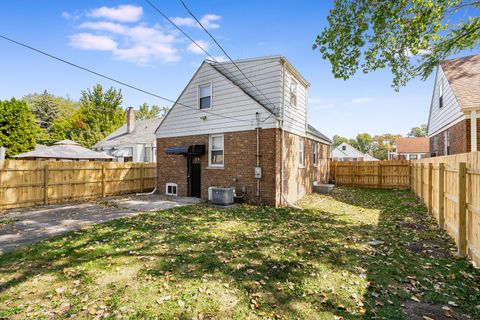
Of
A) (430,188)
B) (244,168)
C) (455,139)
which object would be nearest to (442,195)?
(430,188)

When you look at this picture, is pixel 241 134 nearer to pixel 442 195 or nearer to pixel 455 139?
pixel 442 195

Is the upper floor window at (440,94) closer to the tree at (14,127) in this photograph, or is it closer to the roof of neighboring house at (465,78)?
the roof of neighboring house at (465,78)

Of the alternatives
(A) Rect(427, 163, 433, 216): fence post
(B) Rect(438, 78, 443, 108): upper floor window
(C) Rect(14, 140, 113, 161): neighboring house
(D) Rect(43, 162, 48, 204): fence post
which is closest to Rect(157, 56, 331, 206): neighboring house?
(D) Rect(43, 162, 48, 204): fence post

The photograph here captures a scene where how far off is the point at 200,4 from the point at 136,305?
23.2ft

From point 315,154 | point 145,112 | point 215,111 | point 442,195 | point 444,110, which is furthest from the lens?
point 145,112

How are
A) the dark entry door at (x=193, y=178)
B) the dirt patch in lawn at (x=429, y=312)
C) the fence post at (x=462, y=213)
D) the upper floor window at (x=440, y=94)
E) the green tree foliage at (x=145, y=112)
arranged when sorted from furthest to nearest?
the green tree foliage at (x=145, y=112)
the upper floor window at (x=440, y=94)
the dark entry door at (x=193, y=178)
the fence post at (x=462, y=213)
the dirt patch in lawn at (x=429, y=312)

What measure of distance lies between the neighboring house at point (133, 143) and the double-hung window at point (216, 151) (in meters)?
14.0

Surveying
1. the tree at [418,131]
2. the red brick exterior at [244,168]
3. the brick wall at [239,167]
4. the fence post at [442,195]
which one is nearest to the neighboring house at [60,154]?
the red brick exterior at [244,168]

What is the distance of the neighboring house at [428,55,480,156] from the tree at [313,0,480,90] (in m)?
1.87

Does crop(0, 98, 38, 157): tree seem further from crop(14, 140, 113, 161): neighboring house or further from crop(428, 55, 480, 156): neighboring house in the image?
crop(428, 55, 480, 156): neighboring house

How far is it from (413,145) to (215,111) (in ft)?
151

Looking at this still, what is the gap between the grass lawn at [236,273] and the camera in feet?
11.1

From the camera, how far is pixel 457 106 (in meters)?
11.8

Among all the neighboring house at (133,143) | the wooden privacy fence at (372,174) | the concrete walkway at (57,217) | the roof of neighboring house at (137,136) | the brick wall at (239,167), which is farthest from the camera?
the roof of neighboring house at (137,136)
